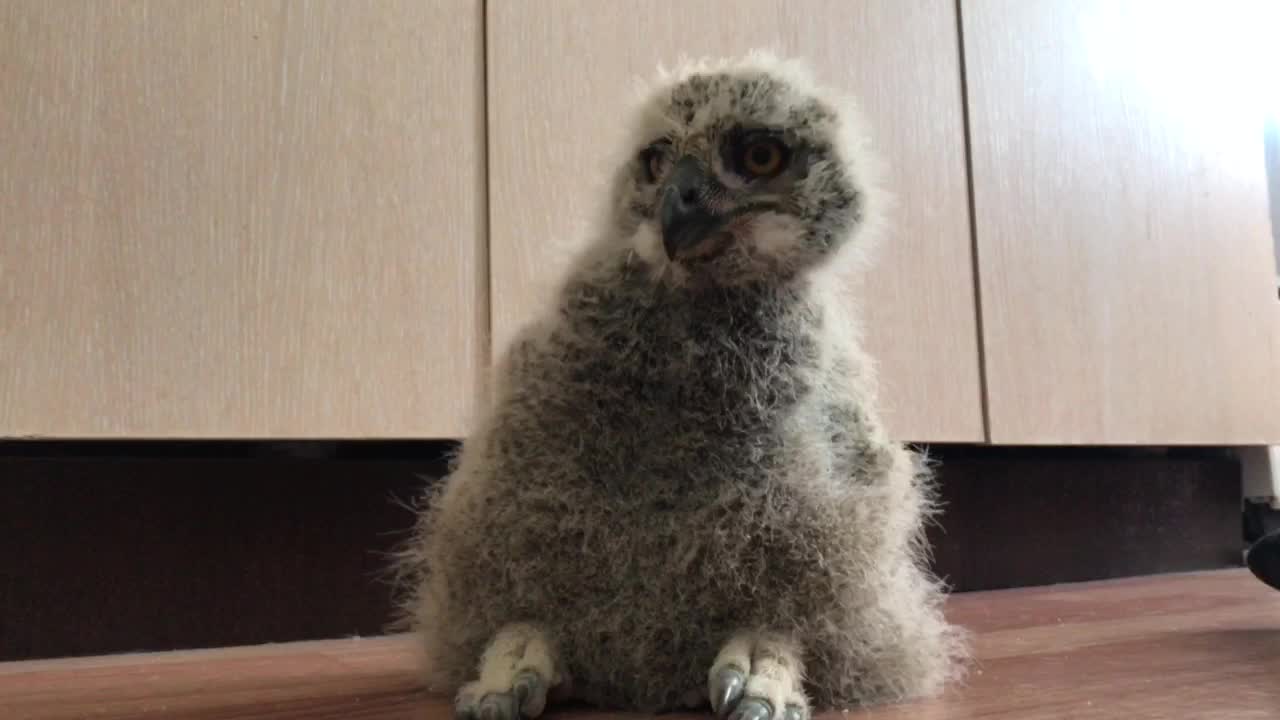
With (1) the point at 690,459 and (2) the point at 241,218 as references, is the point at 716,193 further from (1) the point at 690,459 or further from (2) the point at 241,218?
(2) the point at 241,218

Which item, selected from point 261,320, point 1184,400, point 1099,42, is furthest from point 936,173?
point 261,320

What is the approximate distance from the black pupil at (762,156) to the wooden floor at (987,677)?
412 mm

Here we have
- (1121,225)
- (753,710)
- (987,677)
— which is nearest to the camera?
(753,710)

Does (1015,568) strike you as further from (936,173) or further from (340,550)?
(340,550)

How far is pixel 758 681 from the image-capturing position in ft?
2.43

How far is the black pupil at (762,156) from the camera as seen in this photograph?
77cm

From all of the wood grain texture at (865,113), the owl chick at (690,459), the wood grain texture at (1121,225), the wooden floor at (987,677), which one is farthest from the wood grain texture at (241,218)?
the wood grain texture at (1121,225)

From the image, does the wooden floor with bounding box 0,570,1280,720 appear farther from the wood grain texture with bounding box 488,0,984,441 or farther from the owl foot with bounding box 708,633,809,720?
the wood grain texture with bounding box 488,0,984,441

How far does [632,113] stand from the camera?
84 cm

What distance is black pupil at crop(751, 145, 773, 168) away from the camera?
774 mm

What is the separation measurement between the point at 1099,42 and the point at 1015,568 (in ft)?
3.19

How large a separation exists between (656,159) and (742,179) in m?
0.07

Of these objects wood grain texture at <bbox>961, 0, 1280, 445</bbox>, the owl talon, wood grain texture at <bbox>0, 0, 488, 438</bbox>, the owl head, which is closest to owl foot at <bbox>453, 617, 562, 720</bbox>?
the owl talon

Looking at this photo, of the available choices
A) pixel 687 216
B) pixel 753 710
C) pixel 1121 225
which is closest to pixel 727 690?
pixel 753 710
